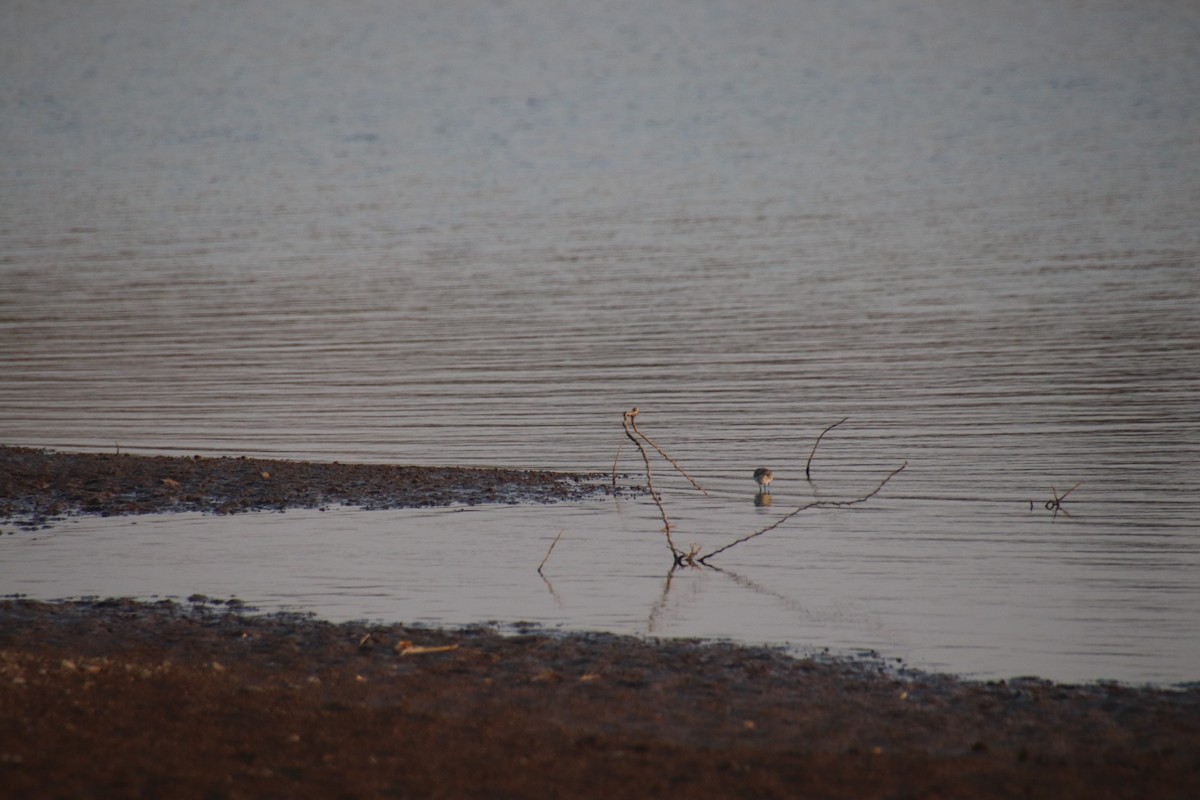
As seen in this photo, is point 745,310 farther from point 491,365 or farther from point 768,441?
point 768,441

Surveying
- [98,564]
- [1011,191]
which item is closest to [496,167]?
[1011,191]

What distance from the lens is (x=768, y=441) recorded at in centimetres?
1808

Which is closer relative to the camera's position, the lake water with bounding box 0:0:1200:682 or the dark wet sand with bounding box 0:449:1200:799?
the dark wet sand with bounding box 0:449:1200:799

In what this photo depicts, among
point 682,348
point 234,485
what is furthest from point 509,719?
point 682,348

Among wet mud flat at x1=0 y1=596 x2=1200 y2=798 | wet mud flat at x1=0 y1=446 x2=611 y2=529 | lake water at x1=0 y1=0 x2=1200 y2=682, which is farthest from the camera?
wet mud flat at x1=0 y1=446 x2=611 y2=529

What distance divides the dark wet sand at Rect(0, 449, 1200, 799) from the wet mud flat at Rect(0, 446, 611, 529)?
3706mm

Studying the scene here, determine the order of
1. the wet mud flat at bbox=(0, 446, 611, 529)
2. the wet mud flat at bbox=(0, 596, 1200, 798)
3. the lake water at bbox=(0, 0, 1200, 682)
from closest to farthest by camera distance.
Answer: the wet mud flat at bbox=(0, 596, 1200, 798) → the lake water at bbox=(0, 0, 1200, 682) → the wet mud flat at bbox=(0, 446, 611, 529)

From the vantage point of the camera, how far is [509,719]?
317 inches

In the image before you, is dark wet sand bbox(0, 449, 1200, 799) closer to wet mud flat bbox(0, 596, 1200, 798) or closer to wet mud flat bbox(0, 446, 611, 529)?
wet mud flat bbox(0, 596, 1200, 798)

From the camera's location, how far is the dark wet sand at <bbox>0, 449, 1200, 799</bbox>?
6957 millimetres

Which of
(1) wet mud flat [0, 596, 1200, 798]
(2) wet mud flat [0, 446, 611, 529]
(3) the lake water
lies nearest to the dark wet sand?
(1) wet mud flat [0, 596, 1200, 798]

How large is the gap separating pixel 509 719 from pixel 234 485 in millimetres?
7745

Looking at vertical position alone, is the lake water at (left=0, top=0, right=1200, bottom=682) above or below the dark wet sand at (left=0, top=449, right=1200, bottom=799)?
above

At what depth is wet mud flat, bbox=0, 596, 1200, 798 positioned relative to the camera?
22.8ft
